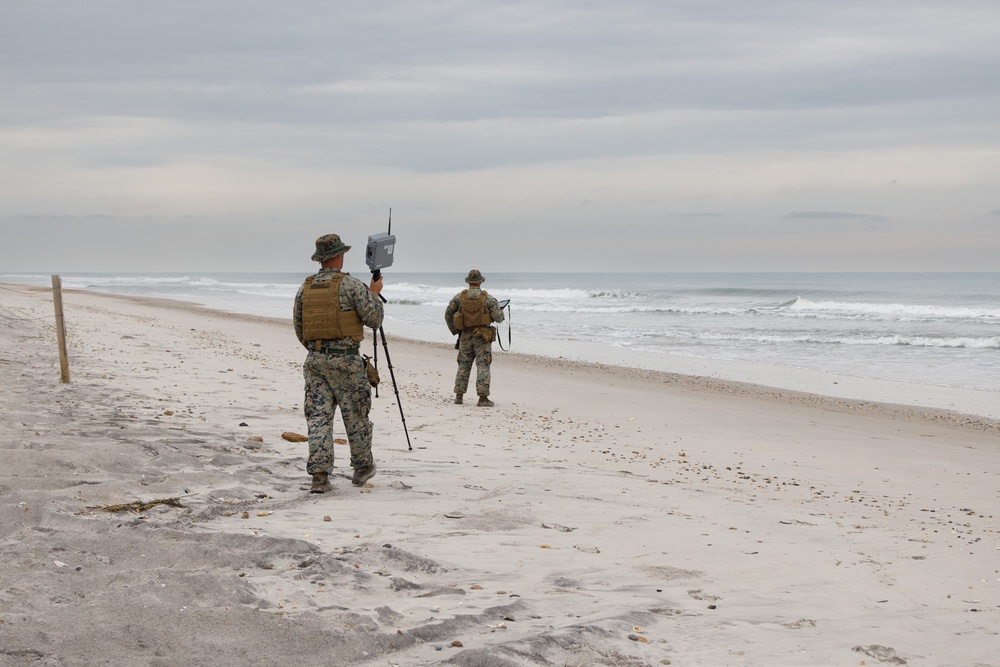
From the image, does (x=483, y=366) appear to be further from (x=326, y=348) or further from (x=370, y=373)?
(x=326, y=348)

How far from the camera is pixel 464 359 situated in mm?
12664

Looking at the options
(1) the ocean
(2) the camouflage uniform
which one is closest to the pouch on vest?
(2) the camouflage uniform

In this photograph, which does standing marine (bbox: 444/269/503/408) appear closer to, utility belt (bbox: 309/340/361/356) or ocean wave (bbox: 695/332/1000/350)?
utility belt (bbox: 309/340/361/356)

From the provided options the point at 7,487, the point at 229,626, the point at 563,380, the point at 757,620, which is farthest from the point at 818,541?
the point at 563,380

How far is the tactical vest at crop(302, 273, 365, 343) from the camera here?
6.56 meters

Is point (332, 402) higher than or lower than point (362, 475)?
higher

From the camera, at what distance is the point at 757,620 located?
14.0ft

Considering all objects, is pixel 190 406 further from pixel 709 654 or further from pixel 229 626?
pixel 709 654

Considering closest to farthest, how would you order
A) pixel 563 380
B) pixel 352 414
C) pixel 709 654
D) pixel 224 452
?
pixel 709 654, pixel 352 414, pixel 224 452, pixel 563 380

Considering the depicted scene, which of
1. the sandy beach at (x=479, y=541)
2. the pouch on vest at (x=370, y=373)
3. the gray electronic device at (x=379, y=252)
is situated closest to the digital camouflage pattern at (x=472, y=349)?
the sandy beach at (x=479, y=541)

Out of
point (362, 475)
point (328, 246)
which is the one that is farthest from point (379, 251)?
point (362, 475)

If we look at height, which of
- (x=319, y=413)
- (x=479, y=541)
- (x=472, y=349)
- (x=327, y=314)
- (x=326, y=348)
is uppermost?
(x=327, y=314)

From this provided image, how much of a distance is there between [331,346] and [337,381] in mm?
264

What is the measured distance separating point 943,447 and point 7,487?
30.5 ft
